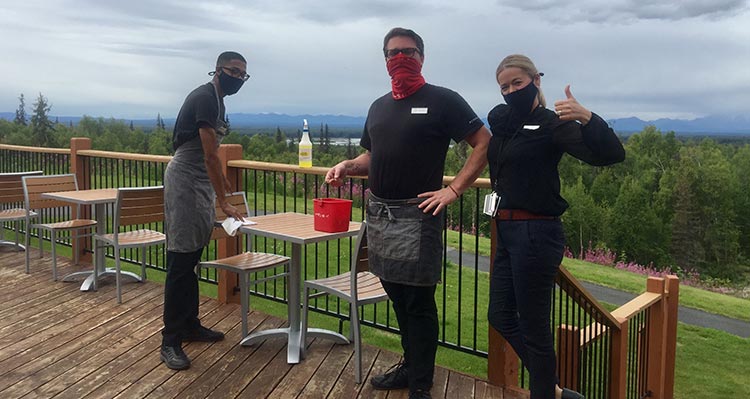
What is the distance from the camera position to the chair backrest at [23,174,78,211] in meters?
5.06

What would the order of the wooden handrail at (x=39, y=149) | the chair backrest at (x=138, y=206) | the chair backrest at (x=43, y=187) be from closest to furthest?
the chair backrest at (x=138, y=206) < the chair backrest at (x=43, y=187) < the wooden handrail at (x=39, y=149)

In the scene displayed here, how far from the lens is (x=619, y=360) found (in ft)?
11.4

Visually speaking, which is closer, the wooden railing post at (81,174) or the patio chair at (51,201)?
the patio chair at (51,201)

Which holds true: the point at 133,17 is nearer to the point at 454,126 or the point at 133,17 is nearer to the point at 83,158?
the point at 83,158

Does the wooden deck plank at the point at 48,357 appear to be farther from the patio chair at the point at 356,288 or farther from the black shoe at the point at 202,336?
the patio chair at the point at 356,288

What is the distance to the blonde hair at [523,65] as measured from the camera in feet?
7.35

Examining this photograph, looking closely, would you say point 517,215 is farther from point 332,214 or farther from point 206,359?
point 206,359

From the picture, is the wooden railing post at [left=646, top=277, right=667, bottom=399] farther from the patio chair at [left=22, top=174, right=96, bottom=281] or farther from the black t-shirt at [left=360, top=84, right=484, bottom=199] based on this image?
→ the patio chair at [left=22, top=174, right=96, bottom=281]

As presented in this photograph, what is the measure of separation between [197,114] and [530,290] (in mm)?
1879

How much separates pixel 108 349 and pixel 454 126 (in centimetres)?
247

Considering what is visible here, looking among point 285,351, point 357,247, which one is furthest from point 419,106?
point 285,351

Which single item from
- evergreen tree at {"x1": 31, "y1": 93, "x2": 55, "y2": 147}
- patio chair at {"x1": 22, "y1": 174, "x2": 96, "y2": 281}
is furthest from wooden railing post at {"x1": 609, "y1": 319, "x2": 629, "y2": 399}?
evergreen tree at {"x1": 31, "y1": 93, "x2": 55, "y2": 147}

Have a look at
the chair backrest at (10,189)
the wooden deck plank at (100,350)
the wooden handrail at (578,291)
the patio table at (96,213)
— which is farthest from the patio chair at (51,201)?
the wooden handrail at (578,291)

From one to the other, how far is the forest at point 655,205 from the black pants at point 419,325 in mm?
32161
